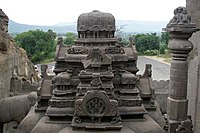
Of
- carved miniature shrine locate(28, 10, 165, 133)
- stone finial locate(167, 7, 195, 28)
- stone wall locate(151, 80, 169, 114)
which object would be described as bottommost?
stone wall locate(151, 80, 169, 114)

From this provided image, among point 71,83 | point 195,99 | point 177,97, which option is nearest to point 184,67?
point 177,97

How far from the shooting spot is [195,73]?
8203 mm

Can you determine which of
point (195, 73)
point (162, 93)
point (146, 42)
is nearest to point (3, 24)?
point (162, 93)

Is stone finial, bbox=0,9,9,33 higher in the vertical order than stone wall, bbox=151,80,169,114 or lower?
higher

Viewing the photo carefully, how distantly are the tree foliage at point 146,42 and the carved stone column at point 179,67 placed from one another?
54443mm

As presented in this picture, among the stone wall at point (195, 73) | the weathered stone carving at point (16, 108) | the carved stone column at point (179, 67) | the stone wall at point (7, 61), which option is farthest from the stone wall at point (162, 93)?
the carved stone column at point (179, 67)

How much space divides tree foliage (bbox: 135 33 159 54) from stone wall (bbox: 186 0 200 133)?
53.2 m

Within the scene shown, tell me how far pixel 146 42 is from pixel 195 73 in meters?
57.7

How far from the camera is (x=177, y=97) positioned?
7340 mm

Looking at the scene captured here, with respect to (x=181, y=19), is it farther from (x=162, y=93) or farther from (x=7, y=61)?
(x=7, y=61)

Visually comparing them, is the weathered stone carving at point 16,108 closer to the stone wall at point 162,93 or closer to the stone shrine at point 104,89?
the stone shrine at point 104,89

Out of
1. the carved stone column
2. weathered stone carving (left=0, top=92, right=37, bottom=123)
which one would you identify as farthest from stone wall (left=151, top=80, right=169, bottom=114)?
the carved stone column

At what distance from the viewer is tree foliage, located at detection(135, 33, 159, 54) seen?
63272 millimetres

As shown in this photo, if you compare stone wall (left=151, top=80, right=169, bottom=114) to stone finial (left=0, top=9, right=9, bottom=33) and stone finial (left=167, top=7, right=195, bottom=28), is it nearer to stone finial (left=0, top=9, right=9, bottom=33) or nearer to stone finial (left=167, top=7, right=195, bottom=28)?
stone finial (left=0, top=9, right=9, bottom=33)
